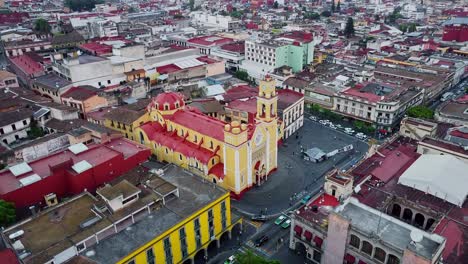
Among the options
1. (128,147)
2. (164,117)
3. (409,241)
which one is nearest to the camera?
(409,241)

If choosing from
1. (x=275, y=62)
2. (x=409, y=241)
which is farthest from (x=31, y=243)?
(x=275, y=62)

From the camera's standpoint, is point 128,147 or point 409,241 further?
point 128,147

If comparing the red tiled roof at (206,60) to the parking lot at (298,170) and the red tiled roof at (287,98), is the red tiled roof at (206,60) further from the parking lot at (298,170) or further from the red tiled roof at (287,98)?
the parking lot at (298,170)

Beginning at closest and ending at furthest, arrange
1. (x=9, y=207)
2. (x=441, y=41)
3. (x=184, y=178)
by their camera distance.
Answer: (x=9, y=207) → (x=184, y=178) → (x=441, y=41)

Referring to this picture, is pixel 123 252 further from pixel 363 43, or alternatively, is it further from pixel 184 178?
pixel 363 43

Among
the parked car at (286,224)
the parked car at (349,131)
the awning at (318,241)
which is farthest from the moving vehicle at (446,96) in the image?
the awning at (318,241)

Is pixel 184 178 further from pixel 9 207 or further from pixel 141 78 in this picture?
pixel 141 78

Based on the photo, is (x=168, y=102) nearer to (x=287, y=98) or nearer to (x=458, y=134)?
(x=287, y=98)
